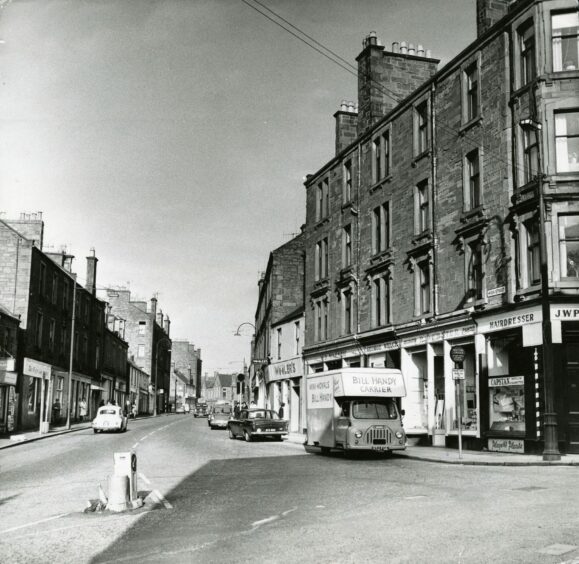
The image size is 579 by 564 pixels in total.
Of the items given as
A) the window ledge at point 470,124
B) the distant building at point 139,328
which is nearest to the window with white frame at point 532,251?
the window ledge at point 470,124

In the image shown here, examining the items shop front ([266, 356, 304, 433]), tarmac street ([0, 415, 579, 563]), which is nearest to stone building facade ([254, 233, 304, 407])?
shop front ([266, 356, 304, 433])

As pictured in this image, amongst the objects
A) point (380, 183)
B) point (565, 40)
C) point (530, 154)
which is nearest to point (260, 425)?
point (380, 183)

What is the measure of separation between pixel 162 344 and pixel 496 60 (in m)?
96.0

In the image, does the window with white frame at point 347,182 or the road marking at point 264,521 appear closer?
the road marking at point 264,521

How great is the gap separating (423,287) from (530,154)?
796 cm

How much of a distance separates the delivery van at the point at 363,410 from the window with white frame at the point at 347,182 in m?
15.8

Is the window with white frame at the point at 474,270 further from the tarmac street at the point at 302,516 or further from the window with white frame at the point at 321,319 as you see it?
the window with white frame at the point at 321,319

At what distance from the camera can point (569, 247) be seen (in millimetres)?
21781

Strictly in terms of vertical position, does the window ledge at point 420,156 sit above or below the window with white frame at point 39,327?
above

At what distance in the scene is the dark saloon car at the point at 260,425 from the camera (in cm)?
3117

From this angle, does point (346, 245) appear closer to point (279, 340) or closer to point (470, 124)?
point (470, 124)

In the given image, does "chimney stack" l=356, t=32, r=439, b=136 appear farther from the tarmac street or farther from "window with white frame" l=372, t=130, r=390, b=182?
the tarmac street

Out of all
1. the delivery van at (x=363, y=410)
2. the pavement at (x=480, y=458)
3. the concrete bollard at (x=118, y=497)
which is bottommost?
the pavement at (x=480, y=458)

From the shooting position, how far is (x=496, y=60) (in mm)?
24688
